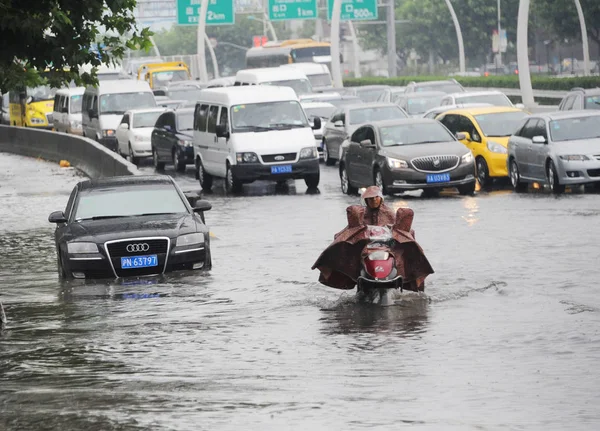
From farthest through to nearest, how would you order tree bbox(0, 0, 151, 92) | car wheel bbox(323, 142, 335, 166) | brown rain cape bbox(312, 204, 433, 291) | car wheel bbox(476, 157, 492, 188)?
1. car wheel bbox(323, 142, 335, 166)
2. car wheel bbox(476, 157, 492, 188)
3. tree bbox(0, 0, 151, 92)
4. brown rain cape bbox(312, 204, 433, 291)

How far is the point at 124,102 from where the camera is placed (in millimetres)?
46312

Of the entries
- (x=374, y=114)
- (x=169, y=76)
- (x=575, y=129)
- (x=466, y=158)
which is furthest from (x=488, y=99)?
(x=169, y=76)

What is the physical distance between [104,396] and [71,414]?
2.07ft

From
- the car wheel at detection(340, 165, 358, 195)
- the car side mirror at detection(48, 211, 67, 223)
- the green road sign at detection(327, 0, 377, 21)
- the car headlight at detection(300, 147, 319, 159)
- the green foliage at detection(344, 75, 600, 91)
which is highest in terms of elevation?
the green road sign at detection(327, 0, 377, 21)

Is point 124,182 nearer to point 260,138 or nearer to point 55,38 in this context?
point 55,38

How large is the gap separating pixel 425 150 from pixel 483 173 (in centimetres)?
271

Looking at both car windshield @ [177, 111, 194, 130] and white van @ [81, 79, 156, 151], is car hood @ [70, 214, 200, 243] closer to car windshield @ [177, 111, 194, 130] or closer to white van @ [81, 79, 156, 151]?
car windshield @ [177, 111, 194, 130]

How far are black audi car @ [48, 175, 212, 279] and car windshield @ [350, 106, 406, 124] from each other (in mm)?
18372

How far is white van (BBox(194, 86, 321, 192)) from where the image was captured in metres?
29.7

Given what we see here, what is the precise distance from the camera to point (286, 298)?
14672mm

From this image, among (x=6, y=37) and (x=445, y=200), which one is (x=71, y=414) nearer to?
(x=6, y=37)

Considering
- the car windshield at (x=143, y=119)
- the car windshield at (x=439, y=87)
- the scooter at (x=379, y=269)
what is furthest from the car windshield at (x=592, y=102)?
the scooter at (x=379, y=269)

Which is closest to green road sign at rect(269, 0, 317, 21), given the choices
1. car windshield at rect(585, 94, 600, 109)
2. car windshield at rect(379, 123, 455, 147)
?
car windshield at rect(585, 94, 600, 109)

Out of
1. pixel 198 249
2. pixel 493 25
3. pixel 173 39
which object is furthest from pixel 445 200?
pixel 173 39
